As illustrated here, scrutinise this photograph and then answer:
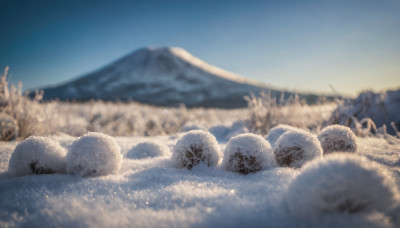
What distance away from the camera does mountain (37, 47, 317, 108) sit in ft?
200

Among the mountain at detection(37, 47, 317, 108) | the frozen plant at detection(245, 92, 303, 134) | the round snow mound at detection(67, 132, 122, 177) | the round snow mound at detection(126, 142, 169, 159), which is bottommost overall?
the round snow mound at detection(126, 142, 169, 159)

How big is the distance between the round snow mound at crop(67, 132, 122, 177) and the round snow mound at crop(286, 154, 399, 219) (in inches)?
49.0

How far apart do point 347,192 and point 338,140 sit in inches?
51.7

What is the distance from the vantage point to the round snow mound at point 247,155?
1685 mm

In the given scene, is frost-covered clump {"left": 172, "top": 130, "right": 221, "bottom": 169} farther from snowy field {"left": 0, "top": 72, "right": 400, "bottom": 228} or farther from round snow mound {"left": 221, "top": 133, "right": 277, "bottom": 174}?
round snow mound {"left": 221, "top": 133, "right": 277, "bottom": 174}

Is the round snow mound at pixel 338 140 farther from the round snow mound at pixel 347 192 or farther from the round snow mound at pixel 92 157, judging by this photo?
the round snow mound at pixel 92 157

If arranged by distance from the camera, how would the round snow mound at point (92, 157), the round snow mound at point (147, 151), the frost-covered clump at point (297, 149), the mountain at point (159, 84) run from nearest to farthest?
the round snow mound at point (92, 157)
the frost-covered clump at point (297, 149)
the round snow mound at point (147, 151)
the mountain at point (159, 84)

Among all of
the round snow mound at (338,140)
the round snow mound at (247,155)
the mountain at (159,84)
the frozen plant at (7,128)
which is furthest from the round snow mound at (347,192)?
the mountain at (159,84)

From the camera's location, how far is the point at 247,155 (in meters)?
1.68

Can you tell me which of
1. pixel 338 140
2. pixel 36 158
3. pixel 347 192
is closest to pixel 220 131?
pixel 338 140

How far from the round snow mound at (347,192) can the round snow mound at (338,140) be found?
3.94ft

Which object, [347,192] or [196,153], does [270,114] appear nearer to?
[196,153]

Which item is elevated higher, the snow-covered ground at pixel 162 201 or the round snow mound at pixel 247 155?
the round snow mound at pixel 247 155

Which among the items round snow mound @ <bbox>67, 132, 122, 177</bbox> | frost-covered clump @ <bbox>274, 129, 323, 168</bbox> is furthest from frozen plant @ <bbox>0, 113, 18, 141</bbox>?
frost-covered clump @ <bbox>274, 129, 323, 168</bbox>
